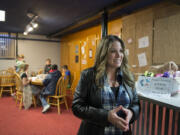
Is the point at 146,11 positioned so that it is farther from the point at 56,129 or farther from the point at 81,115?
the point at 56,129

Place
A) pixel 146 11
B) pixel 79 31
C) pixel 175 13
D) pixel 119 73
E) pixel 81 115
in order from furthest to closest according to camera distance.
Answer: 1. pixel 79 31
2. pixel 146 11
3. pixel 175 13
4. pixel 119 73
5. pixel 81 115

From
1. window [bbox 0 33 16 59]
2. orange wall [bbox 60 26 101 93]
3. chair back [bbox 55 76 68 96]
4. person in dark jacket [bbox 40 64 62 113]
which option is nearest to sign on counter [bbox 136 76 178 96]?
chair back [bbox 55 76 68 96]

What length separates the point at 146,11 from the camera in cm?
270

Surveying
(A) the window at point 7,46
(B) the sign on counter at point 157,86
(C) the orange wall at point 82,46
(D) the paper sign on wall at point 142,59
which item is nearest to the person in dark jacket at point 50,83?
(C) the orange wall at point 82,46

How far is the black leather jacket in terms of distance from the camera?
0.85 metres

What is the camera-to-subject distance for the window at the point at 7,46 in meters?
5.80

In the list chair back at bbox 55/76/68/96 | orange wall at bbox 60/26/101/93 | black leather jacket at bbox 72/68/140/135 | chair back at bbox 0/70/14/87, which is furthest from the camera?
chair back at bbox 0/70/14/87

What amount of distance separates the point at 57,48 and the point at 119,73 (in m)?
6.25

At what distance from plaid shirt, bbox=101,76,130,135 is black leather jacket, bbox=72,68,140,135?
3 cm

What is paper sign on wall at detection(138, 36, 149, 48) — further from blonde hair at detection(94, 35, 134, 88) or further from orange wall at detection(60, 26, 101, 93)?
blonde hair at detection(94, 35, 134, 88)

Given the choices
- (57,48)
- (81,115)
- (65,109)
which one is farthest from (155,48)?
(57,48)

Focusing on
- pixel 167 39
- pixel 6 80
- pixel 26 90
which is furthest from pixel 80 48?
pixel 167 39

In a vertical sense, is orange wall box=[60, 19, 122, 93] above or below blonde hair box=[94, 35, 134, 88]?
above

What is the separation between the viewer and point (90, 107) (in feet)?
2.89
